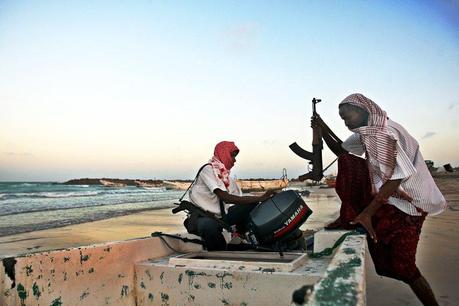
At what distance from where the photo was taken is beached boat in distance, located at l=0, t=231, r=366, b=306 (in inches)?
92.4

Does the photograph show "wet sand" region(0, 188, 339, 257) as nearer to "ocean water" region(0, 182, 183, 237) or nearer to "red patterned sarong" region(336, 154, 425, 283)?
"ocean water" region(0, 182, 183, 237)

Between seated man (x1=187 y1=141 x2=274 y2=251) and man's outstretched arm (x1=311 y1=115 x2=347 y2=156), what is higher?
man's outstretched arm (x1=311 y1=115 x2=347 y2=156)

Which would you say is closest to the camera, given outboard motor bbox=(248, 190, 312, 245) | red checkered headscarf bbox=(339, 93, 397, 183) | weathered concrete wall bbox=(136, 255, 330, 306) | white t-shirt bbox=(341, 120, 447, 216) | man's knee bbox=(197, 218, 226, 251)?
weathered concrete wall bbox=(136, 255, 330, 306)

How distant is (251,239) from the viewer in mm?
3547

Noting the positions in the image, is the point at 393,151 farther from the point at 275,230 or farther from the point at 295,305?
the point at 295,305

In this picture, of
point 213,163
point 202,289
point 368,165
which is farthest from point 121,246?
point 368,165

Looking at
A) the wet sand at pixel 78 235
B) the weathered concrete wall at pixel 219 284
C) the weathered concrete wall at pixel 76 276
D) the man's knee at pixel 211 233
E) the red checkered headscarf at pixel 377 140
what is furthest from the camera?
the wet sand at pixel 78 235

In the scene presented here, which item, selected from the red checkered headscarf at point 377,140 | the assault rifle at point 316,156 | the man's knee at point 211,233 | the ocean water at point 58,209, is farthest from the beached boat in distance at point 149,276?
the ocean water at point 58,209

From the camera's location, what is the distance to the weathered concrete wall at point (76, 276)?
2.30 metres

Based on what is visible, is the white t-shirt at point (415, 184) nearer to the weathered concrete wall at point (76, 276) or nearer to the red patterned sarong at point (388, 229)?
the red patterned sarong at point (388, 229)

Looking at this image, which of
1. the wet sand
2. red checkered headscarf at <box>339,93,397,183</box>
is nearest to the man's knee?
red checkered headscarf at <box>339,93,397,183</box>

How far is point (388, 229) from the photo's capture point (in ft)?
9.96

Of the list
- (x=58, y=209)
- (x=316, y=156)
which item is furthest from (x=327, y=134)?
(x=58, y=209)

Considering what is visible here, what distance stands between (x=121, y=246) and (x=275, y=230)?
1264 mm
